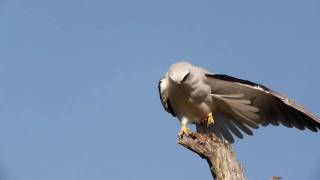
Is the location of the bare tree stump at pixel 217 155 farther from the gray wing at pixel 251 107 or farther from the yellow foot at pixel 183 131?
the gray wing at pixel 251 107

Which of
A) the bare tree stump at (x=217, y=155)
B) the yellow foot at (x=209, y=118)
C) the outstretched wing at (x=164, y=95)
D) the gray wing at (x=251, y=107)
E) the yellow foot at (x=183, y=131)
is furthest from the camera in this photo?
the yellow foot at (x=209, y=118)

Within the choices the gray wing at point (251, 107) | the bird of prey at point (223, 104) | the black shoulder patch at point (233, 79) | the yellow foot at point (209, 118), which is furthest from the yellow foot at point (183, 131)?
the black shoulder patch at point (233, 79)

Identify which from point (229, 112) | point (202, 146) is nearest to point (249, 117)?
point (229, 112)

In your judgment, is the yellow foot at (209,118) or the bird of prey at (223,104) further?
the yellow foot at (209,118)

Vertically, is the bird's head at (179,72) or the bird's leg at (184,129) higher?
the bird's head at (179,72)

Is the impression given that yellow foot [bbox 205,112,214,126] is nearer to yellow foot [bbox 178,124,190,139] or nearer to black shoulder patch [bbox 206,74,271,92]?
yellow foot [bbox 178,124,190,139]

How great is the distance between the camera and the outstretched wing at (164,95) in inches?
344

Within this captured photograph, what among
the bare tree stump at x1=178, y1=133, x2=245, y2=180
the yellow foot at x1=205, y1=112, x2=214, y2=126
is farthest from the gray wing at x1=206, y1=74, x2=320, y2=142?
the bare tree stump at x1=178, y1=133, x2=245, y2=180

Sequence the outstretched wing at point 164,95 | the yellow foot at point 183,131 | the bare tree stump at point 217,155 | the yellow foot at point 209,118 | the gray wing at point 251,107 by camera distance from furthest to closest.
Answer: the yellow foot at point 209,118
the outstretched wing at point 164,95
the gray wing at point 251,107
the yellow foot at point 183,131
the bare tree stump at point 217,155

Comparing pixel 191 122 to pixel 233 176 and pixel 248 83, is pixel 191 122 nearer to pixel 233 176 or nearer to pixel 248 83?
pixel 248 83

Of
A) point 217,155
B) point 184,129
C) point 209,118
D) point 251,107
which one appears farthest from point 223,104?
point 217,155

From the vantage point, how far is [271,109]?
9102 millimetres

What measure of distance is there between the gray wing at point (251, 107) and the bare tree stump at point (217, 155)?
1.59m

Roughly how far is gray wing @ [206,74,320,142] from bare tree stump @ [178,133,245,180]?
1590mm
